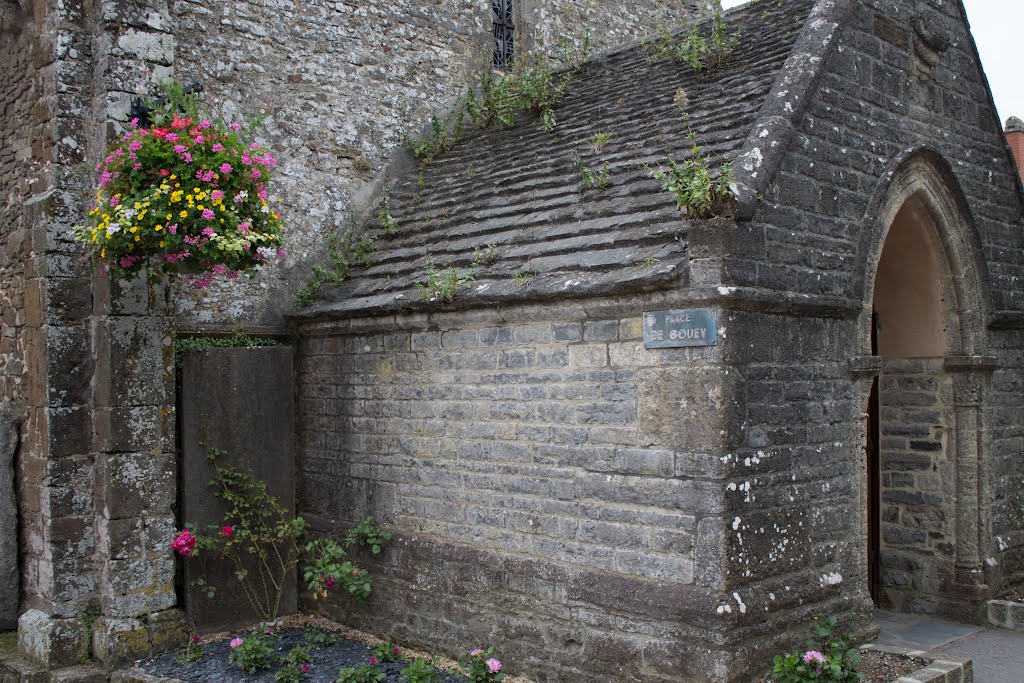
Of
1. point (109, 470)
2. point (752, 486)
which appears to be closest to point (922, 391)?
point (752, 486)

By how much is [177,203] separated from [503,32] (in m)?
5.33

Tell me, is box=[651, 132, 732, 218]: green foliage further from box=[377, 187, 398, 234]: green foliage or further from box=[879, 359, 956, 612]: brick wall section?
box=[377, 187, 398, 234]: green foliage

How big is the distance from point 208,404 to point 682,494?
3899 mm

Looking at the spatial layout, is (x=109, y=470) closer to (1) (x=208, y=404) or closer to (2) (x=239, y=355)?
(1) (x=208, y=404)

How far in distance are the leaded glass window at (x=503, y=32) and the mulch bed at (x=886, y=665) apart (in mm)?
7058

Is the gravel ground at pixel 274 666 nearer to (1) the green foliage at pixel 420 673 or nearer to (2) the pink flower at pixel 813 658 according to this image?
(1) the green foliage at pixel 420 673

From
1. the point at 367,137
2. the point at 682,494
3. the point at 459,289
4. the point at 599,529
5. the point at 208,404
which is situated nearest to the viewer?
the point at 682,494

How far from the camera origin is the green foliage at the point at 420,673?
599 centimetres

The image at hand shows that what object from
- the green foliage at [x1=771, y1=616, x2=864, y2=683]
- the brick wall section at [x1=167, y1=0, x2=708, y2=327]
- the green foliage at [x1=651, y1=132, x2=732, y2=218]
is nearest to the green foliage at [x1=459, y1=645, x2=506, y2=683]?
the green foliage at [x1=771, y1=616, x2=864, y2=683]

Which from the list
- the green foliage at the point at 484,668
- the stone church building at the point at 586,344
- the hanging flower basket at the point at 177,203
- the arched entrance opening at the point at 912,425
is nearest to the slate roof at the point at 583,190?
the stone church building at the point at 586,344

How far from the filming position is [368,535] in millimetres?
7336

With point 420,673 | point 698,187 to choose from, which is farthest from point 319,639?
point 698,187

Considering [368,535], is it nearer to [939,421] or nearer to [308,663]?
[308,663]

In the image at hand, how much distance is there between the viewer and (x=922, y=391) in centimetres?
748
